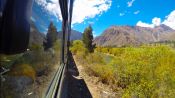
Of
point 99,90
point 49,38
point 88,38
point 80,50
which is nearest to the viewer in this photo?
point 49,38

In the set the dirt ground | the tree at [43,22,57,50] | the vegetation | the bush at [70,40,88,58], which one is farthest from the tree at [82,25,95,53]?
the tree at [43,22,57,50]

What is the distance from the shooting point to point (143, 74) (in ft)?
45.9

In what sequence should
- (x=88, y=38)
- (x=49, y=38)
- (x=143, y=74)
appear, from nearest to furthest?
(x=49, y=38), (x=143, y=74), (x=88, y=38)

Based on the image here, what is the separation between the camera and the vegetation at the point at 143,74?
39.1ft

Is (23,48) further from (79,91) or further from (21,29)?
(79,91)

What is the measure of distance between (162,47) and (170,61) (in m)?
1.06

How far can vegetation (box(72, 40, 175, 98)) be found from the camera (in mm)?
11914

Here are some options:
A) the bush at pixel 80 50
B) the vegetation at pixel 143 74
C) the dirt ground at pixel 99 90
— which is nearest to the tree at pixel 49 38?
the dirt ground at pixel 99 90

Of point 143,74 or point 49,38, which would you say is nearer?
point 49,38

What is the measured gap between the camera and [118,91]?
14.9 meters

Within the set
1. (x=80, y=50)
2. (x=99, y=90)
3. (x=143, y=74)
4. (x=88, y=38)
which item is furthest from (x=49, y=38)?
(x=88, y=38)

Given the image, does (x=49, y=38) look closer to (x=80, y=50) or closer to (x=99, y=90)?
(x=99, y=90)

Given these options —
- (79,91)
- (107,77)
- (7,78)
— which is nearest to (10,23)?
(7,78)

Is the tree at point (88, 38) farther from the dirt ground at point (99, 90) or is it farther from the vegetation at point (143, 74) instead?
the dirt ground at point (99, 90)
